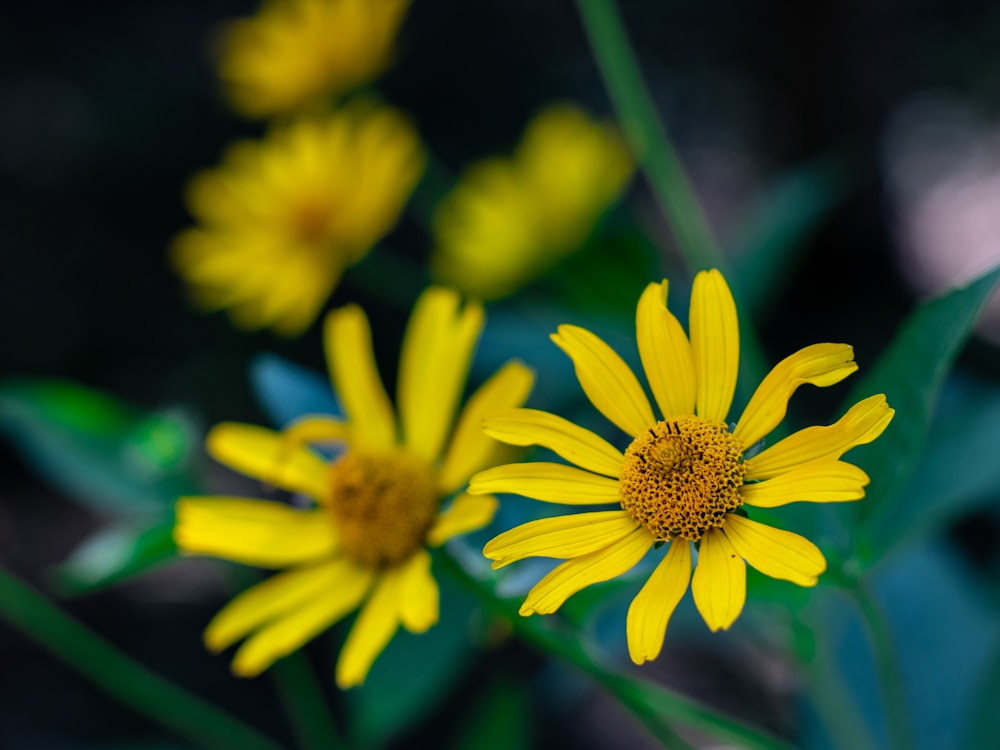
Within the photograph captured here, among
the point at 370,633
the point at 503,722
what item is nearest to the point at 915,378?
the point at 370,633

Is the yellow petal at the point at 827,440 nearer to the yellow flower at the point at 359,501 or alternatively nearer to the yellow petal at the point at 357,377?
the yellow flower at the point at 359,501

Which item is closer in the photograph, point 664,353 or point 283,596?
point 664,353

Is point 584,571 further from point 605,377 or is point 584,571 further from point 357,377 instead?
point 357,377

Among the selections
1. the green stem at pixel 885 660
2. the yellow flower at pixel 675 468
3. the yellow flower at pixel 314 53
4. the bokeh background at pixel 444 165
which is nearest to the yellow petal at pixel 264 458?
the yellow flower at pixel 675 468

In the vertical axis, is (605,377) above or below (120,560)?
below

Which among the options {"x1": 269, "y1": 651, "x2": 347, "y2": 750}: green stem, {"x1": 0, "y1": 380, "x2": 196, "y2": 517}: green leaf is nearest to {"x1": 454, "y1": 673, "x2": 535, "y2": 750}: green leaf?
{"x1": 269, "y1": 651, "x2": 347, "y2": 750}: green stem

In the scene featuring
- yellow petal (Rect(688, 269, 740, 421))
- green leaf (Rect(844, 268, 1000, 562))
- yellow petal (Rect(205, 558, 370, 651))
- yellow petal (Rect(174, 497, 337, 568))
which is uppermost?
yellow petal (Rect(174, 497, 337, 568))

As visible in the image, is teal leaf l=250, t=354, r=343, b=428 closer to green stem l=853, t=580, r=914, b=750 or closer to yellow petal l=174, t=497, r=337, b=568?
yellow petal l=174, t=497, r=337, b=568

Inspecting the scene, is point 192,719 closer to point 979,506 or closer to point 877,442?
point 877,442
